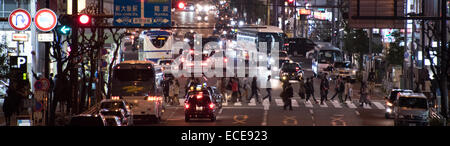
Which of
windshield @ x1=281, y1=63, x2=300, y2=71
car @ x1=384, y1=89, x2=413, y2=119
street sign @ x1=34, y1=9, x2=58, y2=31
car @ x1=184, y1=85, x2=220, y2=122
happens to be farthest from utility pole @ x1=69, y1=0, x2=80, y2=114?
windshield @ x1=281, y1=63, x2=300, y2=71

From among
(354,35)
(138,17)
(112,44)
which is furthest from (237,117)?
(354,35)

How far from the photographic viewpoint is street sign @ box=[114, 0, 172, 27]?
3250cm

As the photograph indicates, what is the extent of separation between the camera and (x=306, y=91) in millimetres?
40406

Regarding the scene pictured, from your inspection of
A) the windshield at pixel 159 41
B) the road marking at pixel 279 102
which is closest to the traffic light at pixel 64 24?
the road marking at pixel 279 102

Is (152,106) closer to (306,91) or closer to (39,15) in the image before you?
(39,15)

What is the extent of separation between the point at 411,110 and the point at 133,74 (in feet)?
46.5

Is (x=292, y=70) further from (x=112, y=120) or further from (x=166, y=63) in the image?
(x=112, y=120)

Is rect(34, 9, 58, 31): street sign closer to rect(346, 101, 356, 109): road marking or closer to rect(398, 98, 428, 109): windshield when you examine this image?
rect(398, 98, 428, 109): windshield

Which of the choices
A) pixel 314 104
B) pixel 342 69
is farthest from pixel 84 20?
pixel 342 69

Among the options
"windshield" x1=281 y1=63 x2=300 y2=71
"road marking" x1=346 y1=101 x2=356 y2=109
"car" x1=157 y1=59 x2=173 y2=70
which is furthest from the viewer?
"car" x1=157 y1=59 x2=173 y2=70

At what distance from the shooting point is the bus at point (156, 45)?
61.3 m

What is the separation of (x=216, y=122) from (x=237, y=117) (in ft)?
7.93

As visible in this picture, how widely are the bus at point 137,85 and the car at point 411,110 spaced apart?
11.3m

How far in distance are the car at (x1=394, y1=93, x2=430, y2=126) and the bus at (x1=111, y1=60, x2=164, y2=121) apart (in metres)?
11.3
